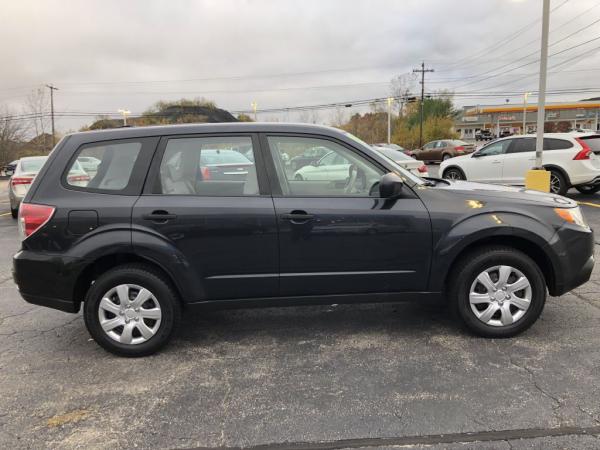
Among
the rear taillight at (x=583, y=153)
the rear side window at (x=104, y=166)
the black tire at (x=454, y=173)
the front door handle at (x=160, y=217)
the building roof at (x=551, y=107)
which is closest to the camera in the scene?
the front door handle at (x=160, y=217)

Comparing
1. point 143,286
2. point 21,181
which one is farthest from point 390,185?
point 21,181

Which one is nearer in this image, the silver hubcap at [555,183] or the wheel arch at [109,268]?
the wheel arch at [109,268]

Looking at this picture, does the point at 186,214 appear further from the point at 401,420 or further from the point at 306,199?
the point at 401,420

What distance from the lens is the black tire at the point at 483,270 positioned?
145 inches

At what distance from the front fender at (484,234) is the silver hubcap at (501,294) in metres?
0.26

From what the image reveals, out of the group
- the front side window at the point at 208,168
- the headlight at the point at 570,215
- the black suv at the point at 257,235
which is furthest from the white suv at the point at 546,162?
the front side window at the point at 208,168

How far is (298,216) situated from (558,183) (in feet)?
32.4

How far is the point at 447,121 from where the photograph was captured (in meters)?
52.4

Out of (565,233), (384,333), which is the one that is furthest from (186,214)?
(565,233)

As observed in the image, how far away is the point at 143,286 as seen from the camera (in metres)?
3.56

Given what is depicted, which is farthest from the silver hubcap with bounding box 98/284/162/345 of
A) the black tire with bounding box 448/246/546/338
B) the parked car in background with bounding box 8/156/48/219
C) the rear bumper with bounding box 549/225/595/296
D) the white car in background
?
the parked car in background with bounding box 8/156/48/219

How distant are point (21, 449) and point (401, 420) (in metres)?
2.11

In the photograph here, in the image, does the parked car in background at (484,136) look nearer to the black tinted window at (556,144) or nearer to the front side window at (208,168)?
the black tinted window at (556,144)

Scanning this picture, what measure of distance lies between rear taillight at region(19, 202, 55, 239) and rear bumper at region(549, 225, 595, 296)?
12.6ft
